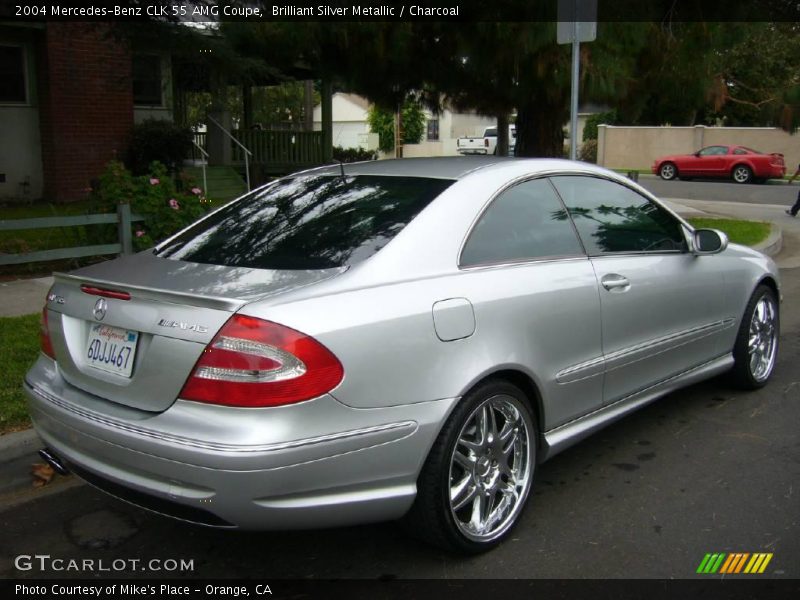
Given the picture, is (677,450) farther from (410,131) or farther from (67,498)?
(410,131)

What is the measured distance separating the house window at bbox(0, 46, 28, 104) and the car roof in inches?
494

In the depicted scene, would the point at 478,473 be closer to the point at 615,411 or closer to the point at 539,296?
the point at 539,296

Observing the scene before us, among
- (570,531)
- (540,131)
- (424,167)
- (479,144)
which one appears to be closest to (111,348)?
(424,167)

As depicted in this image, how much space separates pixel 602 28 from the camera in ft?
29.7

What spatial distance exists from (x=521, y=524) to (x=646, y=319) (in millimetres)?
1309

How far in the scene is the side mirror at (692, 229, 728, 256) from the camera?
471 centimetres

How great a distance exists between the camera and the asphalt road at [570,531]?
3230mm

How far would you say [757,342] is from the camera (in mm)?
5359

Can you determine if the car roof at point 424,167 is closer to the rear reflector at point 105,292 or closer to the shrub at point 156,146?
the rear reflector at point 105,292

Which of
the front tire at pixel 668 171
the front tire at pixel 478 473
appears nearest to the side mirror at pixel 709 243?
the front tire at pixel 478 473

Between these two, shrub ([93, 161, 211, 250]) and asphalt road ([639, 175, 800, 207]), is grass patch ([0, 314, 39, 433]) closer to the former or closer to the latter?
shrub ([93, 161, 211, 250])

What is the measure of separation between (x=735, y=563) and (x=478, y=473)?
1.08 m

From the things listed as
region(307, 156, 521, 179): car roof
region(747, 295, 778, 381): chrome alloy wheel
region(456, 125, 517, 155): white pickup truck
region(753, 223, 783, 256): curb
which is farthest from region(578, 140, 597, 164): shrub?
region(307, 156, 521, 179): car roof

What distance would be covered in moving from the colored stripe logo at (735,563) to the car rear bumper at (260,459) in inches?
49.4
